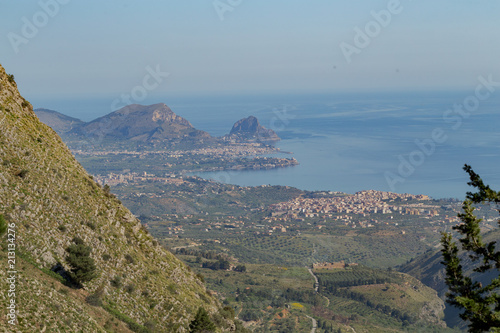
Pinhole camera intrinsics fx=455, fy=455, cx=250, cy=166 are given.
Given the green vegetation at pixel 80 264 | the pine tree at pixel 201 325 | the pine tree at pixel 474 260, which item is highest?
the pine tree at pixel 474 260

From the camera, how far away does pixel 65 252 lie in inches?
672

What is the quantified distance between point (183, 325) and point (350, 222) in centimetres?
9332

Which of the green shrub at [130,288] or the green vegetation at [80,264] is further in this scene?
the green shrub at [130,288]

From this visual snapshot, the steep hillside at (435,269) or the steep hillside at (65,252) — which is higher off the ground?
the steep hillside at (435,269)

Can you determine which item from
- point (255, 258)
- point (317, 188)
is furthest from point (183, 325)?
point (317, 188)

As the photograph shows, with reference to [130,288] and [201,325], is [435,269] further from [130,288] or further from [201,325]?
[130,288]

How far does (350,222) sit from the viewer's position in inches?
4247

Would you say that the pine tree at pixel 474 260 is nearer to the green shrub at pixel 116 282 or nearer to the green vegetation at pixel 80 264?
the green vegetation at pixel 80 264

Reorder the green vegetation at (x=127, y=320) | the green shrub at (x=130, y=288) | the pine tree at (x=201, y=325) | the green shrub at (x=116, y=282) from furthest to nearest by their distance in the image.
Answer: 1. the green shrub at (x=130, y=288)
2. the green shrub at (x=116, y=282)
3. the pine tree at (x=201, y=325)
4. the green vegetation at (x=127, y=320)

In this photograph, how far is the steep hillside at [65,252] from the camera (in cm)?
1376

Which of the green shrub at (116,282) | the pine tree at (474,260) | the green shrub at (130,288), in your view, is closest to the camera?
the pine tree at (474,260)

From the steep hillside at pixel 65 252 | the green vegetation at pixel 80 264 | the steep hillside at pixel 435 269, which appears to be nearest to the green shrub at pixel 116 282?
the steep hillside at pixel 65 252

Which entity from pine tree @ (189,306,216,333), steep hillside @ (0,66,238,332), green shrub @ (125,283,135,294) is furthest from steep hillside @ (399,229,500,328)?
green shrub @ (125,283,135,294)

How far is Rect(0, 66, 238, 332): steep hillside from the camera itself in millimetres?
13758
